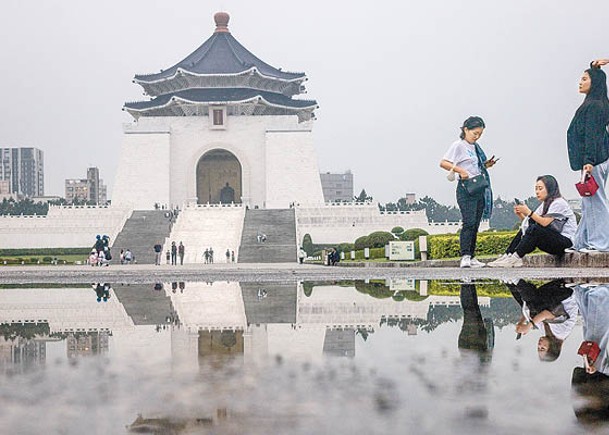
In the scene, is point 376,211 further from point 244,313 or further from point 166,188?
point 244,313

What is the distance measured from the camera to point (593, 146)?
7.63 meters

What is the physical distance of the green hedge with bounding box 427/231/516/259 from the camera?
12.3m

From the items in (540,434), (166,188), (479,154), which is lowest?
(540,434)

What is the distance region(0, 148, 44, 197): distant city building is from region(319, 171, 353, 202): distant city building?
1658 inches

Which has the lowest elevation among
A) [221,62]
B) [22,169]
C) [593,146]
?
[593,146]

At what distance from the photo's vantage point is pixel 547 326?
338cm

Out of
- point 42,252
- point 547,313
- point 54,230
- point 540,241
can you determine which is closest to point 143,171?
point 54,230

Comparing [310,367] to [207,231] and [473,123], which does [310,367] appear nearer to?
[473,123]

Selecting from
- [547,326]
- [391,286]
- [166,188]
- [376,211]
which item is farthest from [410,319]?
[166,188]

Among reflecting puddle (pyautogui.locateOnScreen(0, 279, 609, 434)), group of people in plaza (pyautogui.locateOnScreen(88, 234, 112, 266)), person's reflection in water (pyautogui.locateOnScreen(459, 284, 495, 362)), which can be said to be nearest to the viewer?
reflecting puddle (pyautogui.locateOnScreen(0, 279, 609, 434))

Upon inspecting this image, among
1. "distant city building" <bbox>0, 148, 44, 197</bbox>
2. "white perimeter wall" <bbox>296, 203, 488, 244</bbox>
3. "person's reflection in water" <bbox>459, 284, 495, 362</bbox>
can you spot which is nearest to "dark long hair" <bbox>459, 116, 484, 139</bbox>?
"person's reflection in water" <bbox>459, 284, 495, 362</bbox>

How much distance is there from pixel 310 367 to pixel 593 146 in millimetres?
6058

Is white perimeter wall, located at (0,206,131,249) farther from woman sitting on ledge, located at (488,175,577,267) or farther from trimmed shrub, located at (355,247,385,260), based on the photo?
woman sitting on ledge, located at (488,175,577,267)

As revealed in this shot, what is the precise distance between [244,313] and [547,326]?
1.68 metres
